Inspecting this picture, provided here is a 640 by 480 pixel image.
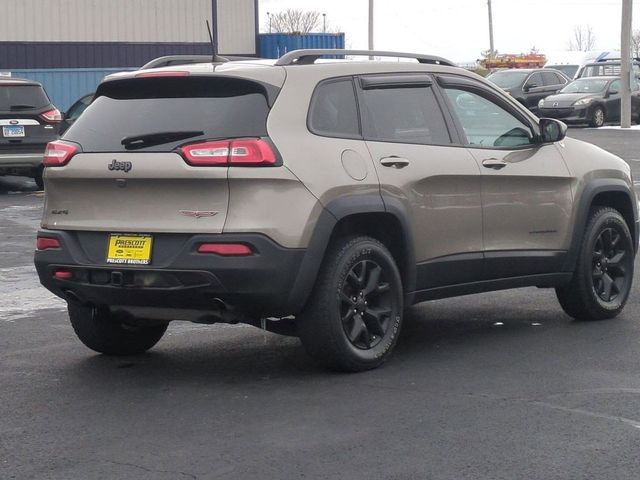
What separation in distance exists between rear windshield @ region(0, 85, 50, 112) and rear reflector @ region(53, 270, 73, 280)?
41.8ft

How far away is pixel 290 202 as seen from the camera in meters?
6.64

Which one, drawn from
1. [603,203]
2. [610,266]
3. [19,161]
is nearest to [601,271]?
[610,266]

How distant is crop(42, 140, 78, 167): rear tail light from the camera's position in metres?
7.07

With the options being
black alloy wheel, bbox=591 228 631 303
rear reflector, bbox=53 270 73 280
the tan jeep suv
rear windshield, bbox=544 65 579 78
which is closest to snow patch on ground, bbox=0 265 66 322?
the tan jeep suv

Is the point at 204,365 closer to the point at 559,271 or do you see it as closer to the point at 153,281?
the point at 153,281

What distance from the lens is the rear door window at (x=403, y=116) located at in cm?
738

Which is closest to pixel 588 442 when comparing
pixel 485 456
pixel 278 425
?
pixel 485 456

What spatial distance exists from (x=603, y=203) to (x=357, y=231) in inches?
97.9

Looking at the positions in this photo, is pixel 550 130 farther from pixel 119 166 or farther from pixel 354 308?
pixel 119 166

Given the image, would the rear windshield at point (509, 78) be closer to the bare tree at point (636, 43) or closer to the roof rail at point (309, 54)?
the roof rail at point (309, 54)

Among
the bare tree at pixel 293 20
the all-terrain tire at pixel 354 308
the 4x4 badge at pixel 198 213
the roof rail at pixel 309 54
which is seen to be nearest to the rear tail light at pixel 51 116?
the roof rail at pixel 309 54

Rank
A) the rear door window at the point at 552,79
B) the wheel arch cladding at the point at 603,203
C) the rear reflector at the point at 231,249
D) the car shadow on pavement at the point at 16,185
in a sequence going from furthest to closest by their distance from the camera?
the rear door window at the point at 552,79 < the car shadow on pavement at the point at 16,185 < the wheel arch cladding at the point at 603,203 < the rear reflector at the point at 231,249

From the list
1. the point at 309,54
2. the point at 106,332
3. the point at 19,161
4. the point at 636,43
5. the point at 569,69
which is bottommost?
the point at 106,332

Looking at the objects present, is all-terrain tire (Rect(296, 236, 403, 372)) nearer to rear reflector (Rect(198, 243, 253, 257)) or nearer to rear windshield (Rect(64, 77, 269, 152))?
rear reflector (Rect(198, 243, 253, 257))
